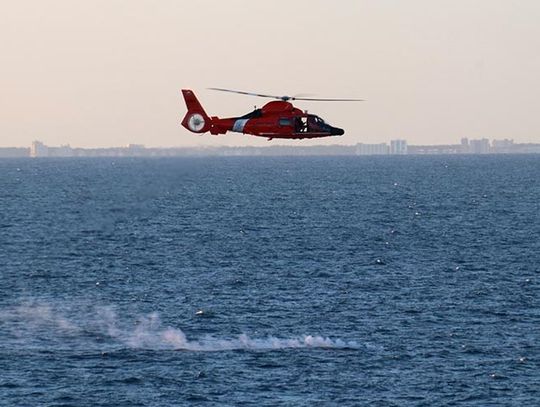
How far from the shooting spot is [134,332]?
12306 cm

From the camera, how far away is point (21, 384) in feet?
329

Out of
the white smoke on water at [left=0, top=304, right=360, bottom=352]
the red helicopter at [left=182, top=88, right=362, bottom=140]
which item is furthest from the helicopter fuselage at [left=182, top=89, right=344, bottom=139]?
the white smoke on water at [left=0, top=304, right=360, bottom=352]

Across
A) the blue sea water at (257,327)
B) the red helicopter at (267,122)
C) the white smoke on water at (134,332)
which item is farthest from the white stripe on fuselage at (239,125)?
the white smoke on water at (134,332)

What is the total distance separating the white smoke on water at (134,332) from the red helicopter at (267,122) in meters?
39.6

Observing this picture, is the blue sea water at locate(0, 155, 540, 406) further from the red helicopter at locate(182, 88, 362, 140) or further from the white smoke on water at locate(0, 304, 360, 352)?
the red helicopter at locate(182, 88, 362, 140)

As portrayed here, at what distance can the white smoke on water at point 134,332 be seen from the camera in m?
115

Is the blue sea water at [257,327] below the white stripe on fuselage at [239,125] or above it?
below

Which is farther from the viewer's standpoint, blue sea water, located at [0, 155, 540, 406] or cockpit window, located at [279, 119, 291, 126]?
blue sea water, located at [0, 155, 540, 406]

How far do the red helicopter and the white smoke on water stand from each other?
130 ft

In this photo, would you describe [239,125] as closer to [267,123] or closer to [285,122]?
[267,123]

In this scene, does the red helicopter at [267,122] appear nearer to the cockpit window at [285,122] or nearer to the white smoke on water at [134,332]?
the cockpit window at [285,122]

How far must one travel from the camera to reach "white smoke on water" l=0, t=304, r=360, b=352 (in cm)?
11456

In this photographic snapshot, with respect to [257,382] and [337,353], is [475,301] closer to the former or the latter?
[337,353]

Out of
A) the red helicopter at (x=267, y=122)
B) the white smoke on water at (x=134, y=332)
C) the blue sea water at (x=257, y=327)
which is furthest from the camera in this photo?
the white smoke on water at (x=134, y=332)
